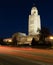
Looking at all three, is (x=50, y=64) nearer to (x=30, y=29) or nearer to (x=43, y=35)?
(x=43, y=35)

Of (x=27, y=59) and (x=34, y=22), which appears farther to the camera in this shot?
(x=34, y=22)

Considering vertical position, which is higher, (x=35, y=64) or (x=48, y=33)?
(x=48, y=33)

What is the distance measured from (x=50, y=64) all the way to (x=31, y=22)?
12821cm

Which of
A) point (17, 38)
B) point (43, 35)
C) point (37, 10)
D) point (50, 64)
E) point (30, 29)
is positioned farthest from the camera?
point (37, 10)

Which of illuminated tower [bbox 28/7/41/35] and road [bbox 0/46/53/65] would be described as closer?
road [bbox 0/46/53/65]

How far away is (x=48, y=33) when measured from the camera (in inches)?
3216

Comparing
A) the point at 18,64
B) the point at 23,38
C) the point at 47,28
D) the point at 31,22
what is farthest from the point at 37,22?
the point at 18,64

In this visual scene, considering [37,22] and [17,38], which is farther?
[37,22]

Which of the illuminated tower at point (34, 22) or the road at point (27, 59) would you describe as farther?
the illuminated tower at point (34, 22)

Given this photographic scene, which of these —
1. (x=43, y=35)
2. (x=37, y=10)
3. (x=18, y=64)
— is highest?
(x=37, y=10)

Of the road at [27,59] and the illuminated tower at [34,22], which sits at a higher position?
the illuminated tower at [34,22]

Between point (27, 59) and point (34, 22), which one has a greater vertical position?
point (34, 22)

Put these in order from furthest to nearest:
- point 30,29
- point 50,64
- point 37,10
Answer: point 37,10, point 30,29, point 50,64

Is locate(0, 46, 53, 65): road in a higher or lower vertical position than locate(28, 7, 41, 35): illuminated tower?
lower
